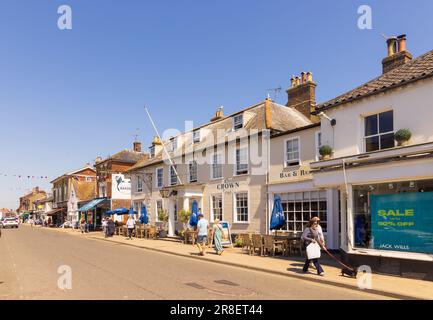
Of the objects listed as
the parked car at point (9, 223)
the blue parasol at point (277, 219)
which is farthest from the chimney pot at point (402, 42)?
the parked car at point (9, 223)

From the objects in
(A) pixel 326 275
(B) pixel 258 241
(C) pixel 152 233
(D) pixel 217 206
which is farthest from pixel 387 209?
(C) pixel 152 233

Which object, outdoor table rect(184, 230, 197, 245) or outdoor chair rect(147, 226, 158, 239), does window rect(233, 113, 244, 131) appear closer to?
outdoor table rect(184, 230, 197, 245)

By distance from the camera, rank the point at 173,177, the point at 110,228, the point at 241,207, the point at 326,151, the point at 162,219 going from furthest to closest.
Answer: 1. the point at 110,228
2. the point at 173,177
3. the point at 162,219
4. the point at 241,207
5. the point at 326,151

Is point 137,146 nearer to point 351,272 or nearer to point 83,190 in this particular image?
point 83,190

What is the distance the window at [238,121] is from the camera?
24180mm

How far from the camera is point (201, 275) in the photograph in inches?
473

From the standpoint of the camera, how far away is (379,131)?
12.9 metres

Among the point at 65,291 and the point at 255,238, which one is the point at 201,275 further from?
the point at 255,238

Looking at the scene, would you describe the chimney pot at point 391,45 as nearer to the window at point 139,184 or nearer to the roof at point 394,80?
the roof at point 394,80

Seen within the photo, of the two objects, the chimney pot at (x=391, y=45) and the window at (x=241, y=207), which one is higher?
the chimney pot at (x=391, y=45)

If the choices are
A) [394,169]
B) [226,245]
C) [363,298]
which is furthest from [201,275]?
[226,245]

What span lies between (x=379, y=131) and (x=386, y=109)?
730 millimetres

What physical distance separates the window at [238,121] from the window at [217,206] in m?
4.29
